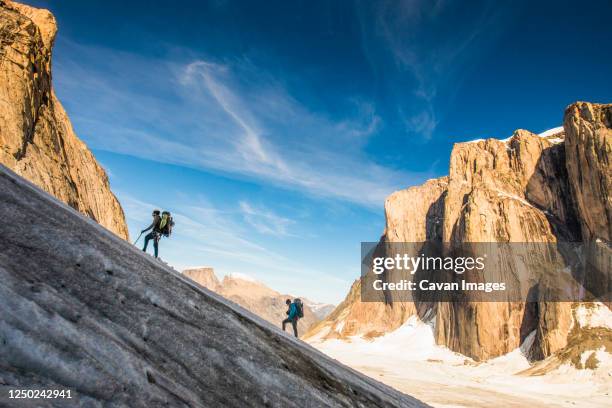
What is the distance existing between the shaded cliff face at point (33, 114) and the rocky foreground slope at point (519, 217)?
166ft

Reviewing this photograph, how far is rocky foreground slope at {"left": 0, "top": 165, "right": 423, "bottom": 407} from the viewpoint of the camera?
315 centimetres

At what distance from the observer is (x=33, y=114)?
27.2 m

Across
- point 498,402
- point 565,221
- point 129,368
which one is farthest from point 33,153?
point 565,221

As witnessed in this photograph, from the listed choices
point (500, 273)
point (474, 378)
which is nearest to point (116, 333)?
point (474, 378)

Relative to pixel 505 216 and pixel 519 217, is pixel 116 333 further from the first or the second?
pixel 519 217

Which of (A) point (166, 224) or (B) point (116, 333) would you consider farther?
(A) point (166, 224)

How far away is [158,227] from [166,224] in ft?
0.77

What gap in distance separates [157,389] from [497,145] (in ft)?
285

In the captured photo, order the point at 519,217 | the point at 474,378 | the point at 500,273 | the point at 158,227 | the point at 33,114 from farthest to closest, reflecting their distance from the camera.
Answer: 1. the point at 519,217
2. the point at 500,273
3. the point at 474,378
4. the point at 33,114
5. the point at 158,227

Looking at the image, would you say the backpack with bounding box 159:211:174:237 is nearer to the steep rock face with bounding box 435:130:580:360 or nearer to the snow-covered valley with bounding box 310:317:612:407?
the snow-covered valley with bounding box 310:317:612:407

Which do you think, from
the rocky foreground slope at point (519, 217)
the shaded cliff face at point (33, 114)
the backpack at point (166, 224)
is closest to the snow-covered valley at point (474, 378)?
the rocky foreground slope at point (519, 217)

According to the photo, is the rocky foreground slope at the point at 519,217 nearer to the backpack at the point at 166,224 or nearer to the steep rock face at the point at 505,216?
the steep rock face at the point at 505,216

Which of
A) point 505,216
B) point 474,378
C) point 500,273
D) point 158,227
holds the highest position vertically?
point 505,216

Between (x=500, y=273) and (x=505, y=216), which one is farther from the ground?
(x=505, y=216)
